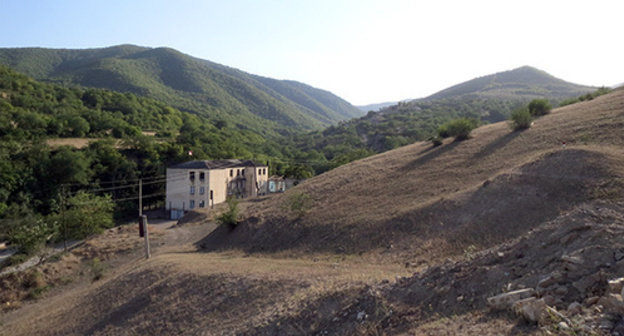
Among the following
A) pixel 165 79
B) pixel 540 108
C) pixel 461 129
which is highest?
pixel 165 79

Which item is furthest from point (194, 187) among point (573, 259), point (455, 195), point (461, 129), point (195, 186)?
point (573, 259)

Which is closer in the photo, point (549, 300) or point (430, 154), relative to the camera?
point (549, 300)

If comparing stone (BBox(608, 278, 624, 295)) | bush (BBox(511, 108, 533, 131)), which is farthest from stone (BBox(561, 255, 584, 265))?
bush (BBox(511, 108, 533, 131))

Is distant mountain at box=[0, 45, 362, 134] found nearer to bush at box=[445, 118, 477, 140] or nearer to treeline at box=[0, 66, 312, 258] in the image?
treeline at box=[0, 66, 312, 258]

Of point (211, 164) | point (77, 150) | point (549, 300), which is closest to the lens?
point (549, 300)

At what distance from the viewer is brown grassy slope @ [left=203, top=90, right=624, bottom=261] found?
13.4 m

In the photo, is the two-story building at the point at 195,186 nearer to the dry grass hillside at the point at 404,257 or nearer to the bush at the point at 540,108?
the dry grass hillside at the point at 404,257

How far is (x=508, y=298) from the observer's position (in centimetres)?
598

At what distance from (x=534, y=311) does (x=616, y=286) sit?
4.13ft

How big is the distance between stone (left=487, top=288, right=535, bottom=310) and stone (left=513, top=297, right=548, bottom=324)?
40 centimetres

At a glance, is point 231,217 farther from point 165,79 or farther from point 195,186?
point 165,79

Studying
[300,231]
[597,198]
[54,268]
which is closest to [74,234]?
[54,268]

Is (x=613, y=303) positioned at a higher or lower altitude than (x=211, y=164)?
lower

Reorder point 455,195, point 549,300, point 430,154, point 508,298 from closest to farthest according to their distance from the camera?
1. point 549,300
2. point 508,298
3. point 455,195
4. point 430,154
